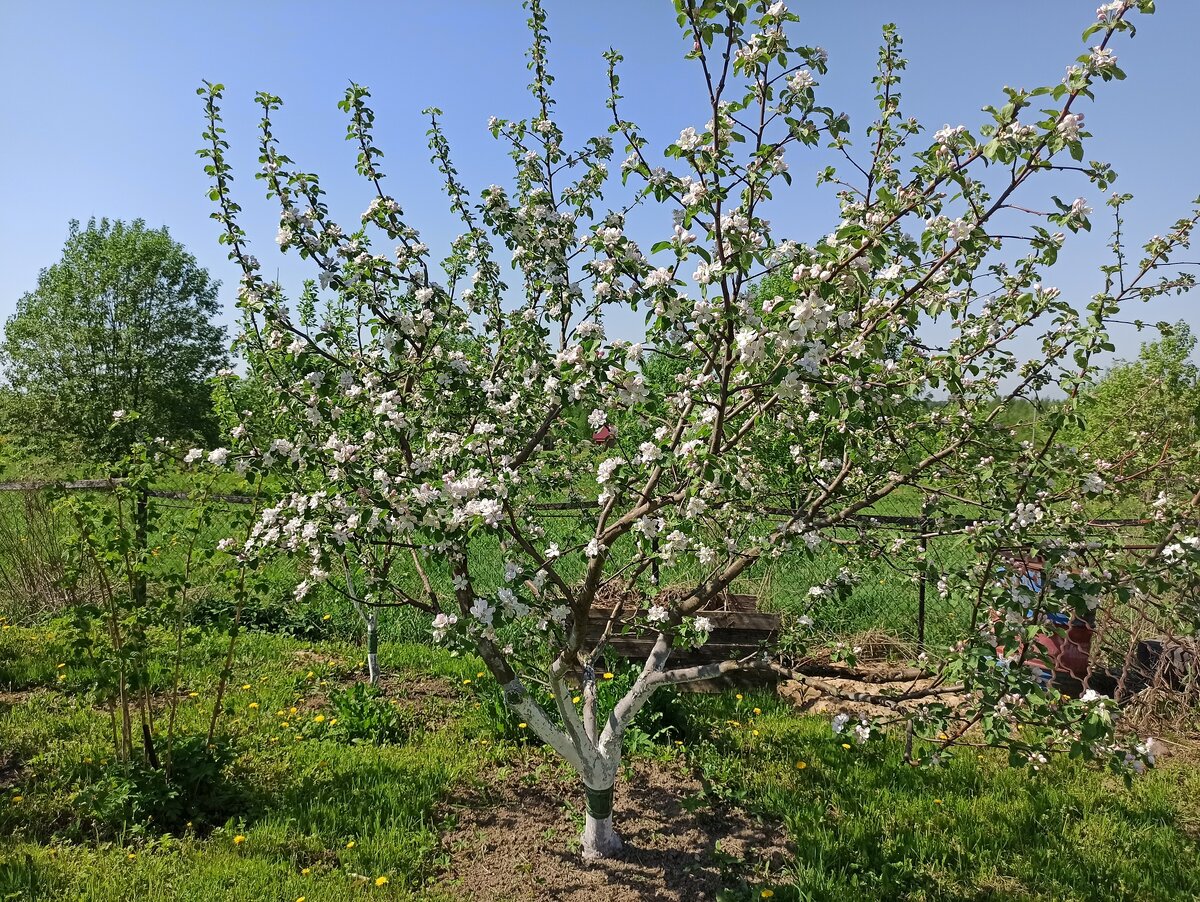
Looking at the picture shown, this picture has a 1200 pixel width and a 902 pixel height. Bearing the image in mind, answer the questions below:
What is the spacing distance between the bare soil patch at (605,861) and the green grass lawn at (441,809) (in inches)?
2.8

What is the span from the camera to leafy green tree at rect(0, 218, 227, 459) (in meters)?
18.1

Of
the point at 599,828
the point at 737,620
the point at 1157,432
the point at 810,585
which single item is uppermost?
the point at 1157,432

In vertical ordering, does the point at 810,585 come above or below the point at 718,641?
above

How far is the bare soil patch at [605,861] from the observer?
3.21 metres

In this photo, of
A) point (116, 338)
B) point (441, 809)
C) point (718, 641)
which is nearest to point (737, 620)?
point (718, 641)

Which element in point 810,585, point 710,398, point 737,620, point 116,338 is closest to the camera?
point 710,398

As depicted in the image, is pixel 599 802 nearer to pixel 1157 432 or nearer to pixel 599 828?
pixel 599 828

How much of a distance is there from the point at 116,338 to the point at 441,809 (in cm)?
2104

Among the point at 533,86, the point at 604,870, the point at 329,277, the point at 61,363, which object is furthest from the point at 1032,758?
the point at 61,363

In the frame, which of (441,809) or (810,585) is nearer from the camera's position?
(441,809)

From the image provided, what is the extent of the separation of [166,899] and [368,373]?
Answer: 8.16 feet

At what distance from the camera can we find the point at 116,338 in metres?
19.6

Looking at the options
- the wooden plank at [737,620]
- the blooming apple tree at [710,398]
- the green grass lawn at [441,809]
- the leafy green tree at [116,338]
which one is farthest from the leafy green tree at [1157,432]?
the leafy green tree at [116,338]

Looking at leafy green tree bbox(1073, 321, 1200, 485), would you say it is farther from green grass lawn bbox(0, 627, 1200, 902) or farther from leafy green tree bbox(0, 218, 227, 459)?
leafy green tree bbox(0, 218, 227, 459)
